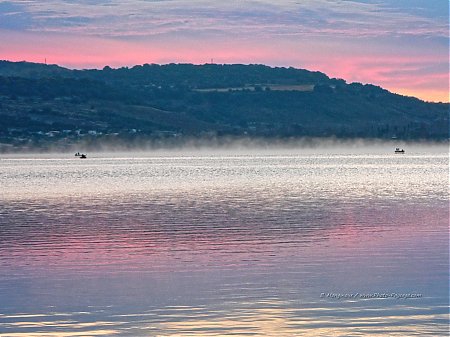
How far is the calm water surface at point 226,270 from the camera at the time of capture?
857 inches

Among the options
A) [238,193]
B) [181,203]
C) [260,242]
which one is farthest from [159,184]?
[260,242]

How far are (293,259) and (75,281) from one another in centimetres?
693

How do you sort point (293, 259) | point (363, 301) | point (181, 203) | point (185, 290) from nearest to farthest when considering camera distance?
point (363, 301), point (185, 290), point (293, 259), point (181, 203)

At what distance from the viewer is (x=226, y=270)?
29031mm

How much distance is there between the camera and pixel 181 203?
191 feet

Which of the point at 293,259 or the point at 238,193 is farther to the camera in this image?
the point at 238,193

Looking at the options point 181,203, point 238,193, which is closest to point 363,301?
Result: point 181,203

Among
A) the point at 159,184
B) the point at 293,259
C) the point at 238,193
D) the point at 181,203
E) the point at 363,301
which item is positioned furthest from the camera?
the point at 159,184

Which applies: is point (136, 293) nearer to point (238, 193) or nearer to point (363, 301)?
point (363, 301)

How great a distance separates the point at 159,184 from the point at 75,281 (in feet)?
191

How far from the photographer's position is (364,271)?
28531mm

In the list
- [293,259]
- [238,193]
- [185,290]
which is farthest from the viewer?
[238,193]

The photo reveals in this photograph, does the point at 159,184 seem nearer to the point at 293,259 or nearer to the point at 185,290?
the point at 293,259

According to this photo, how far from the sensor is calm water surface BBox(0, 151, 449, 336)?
71.4 ft
